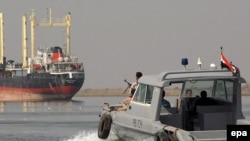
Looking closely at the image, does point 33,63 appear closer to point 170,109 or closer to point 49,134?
point 49,134

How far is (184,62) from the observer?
67.5 ft

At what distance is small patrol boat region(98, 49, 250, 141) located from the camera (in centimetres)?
1959

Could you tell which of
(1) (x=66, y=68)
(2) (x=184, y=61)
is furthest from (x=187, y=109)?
(1) (x=66, y=68)

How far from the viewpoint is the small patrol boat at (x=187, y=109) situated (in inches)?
771

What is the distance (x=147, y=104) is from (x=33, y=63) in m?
132

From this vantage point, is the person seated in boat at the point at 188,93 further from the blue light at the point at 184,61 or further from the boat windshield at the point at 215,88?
the blue light at the point at 184,61

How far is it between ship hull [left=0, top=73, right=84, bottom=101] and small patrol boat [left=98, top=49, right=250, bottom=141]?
112140mm

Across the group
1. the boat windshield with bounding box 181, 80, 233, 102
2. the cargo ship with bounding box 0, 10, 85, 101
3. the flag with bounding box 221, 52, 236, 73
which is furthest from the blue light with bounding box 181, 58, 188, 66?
the cargo ship with bounding box 0, 10, 85, 101

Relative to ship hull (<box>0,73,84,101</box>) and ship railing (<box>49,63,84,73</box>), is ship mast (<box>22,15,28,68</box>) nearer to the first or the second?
ship railing (<box>49,63,84,73</box>)

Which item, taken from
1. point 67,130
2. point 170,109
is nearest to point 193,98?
point 170,109

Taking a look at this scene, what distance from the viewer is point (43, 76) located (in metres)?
141

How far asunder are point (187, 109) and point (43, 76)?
4753 inches

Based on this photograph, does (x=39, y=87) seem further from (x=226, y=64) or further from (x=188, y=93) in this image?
(x=226, y=64)

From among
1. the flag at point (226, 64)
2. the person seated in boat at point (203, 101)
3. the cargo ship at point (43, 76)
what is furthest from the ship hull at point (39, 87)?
the flag at point (226, 64)
